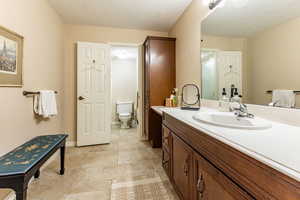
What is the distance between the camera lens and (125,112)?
4785 mm

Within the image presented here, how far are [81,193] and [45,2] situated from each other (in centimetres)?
258

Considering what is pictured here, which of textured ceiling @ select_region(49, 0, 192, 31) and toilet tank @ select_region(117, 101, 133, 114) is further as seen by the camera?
toilet tank @ select_region(117, 101, 133, 114)

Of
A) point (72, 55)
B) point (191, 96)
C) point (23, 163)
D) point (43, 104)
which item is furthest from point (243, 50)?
point (72, 55)

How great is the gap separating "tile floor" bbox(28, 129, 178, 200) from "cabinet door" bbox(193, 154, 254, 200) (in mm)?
668

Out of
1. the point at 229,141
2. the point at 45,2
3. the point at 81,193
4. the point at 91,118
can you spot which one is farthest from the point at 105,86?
the point at 229,141

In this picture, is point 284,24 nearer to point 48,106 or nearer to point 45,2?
point 48,106

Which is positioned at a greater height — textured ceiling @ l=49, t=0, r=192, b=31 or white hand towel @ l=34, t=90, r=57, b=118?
textured ceiling @ l=49, t=0, r=192, b=31

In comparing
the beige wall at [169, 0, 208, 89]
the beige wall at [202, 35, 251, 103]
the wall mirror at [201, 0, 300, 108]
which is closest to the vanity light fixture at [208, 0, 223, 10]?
the wall mirror at [201, 0, 300, 108]

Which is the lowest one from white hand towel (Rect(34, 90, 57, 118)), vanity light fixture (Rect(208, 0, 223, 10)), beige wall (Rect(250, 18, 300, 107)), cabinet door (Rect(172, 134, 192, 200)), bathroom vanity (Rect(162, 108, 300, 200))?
cabinet door (Rect(172, 134, 192, 200))

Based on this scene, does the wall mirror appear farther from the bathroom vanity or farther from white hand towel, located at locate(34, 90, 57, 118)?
white hand towel, located at locate(34, 90, 57, 118)

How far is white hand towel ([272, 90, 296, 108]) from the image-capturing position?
1049 millimetres

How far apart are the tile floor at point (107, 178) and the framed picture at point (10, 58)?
119cm

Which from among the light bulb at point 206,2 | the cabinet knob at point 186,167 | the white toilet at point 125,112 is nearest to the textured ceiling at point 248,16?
the light bulb at point 206,2

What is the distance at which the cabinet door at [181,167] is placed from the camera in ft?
3.82
